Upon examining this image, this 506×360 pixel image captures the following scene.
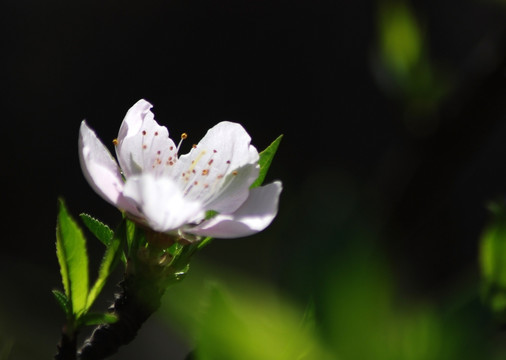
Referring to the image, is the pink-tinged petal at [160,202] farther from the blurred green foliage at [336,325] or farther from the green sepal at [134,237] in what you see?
the blurred green foliage at [336,325]

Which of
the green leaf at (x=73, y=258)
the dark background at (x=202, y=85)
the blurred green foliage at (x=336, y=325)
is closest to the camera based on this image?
the blurred green foliage at (x=336, y=325)

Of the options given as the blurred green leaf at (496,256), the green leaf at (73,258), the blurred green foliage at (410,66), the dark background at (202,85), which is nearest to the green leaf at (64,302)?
the green leaf at (73,258)

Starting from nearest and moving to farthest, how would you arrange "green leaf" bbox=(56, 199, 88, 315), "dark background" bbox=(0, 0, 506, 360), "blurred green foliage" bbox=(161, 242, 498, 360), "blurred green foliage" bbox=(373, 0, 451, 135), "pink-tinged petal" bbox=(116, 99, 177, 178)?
"blurred green foliage" bbox=(161, 242, 498, 360)
"green leaf" bbox=(56, 199, 88, 315)
"pink-tinged petal" bbox=(116, 99, 177, 178)
"blurred green foliage" bbox=(373, 0, 451, 135)
"dark background" bbox=(0, 0, 506, 360)

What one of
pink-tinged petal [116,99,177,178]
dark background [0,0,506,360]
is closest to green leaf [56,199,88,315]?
pink-tinged petal [116,99,177,178]

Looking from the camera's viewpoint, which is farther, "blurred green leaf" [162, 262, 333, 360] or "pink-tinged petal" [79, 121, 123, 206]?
"pink-tinged petal" [79, 121, 123, 206]

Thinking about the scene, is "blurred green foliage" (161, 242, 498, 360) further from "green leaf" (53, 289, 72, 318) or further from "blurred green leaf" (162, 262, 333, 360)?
"green leaf" (53, 289, 72, 318)
